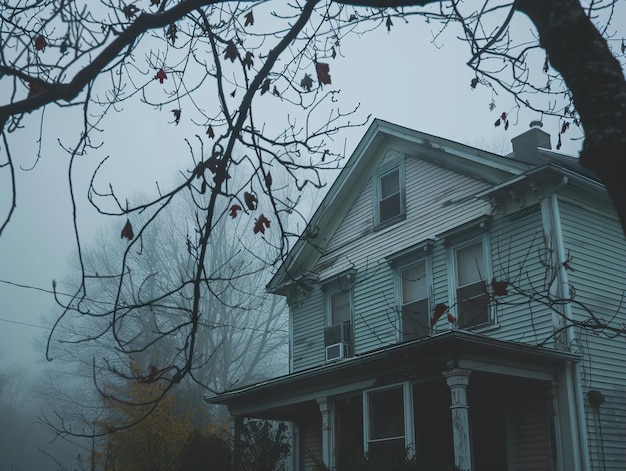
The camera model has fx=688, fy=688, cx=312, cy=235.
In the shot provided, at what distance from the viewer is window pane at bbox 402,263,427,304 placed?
1596 cm

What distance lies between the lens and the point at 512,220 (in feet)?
46.1

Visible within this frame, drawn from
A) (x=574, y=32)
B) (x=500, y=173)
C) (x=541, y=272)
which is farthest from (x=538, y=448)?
(x=574, y=32)

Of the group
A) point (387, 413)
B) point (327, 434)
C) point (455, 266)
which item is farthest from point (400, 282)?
point (327, 434)

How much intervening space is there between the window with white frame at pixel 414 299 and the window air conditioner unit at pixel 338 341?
1.79 m

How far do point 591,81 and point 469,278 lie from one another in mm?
11873

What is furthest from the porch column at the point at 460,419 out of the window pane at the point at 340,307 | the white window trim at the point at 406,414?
the window pane at the point at 340,307

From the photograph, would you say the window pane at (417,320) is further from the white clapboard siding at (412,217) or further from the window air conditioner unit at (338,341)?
the window air conditioner unit at (338,341)

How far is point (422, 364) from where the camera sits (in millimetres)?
12039

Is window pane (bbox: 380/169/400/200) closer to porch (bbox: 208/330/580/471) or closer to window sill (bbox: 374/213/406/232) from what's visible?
window sill (bbox: 374/213/406/232)

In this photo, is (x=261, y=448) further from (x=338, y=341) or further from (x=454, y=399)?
(x=454, y=399)

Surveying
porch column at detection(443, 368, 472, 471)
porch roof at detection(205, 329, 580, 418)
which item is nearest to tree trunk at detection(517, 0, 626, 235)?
porch roof at detection(205, 329, 580, 418)

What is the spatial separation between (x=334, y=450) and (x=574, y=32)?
11.8 meters

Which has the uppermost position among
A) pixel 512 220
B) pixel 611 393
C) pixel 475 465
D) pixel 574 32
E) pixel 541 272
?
pixel 512 220

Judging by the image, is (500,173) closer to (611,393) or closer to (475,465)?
(611,393)
